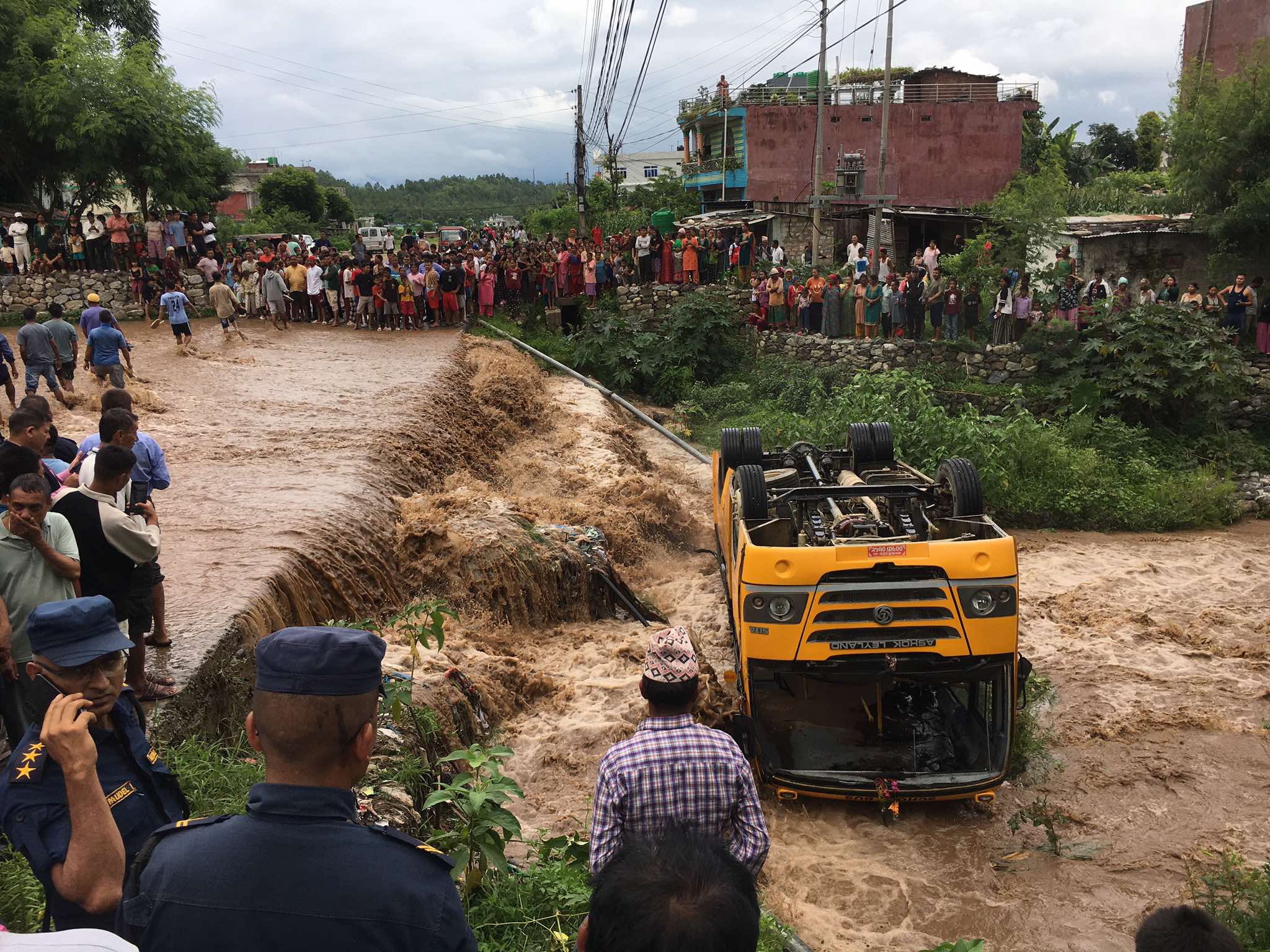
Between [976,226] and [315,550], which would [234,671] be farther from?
[976,226]

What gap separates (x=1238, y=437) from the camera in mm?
19656

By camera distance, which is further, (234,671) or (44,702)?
(234,671)

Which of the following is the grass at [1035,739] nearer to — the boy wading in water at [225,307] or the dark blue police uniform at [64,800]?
the dark blue police uniform at [64,800]

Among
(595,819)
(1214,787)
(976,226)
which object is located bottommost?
(1214,787)

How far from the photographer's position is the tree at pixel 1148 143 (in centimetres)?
4739

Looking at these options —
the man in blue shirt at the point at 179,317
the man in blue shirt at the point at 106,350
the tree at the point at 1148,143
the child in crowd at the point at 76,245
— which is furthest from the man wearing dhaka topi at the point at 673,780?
the tree at the point at 1148,143

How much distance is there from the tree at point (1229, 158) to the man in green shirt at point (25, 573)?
22.1 m

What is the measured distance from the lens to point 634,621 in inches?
442

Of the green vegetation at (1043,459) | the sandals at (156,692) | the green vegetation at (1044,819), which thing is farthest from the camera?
the green vegetation at (1043,459)

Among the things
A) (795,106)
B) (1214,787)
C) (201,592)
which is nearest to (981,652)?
(1214,787)

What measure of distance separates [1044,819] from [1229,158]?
18571 mm

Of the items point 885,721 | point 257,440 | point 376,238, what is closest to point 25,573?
point 885,721

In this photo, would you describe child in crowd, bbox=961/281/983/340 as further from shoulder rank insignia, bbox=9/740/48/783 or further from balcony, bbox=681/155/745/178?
shoulder rank insignia, bbox=9/740/48/783

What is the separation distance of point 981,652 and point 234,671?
204 inches
